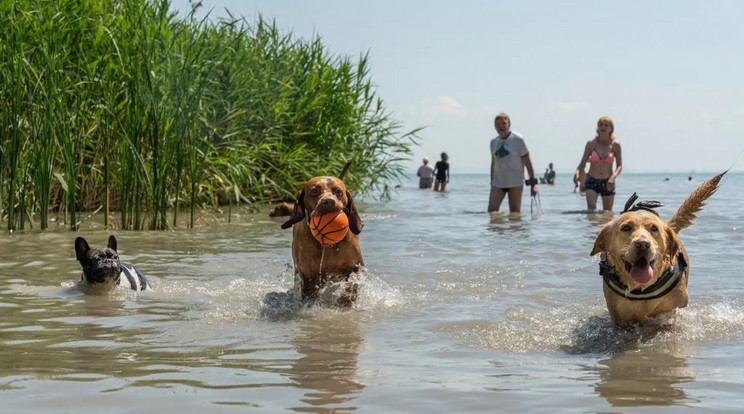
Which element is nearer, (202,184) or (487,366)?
(487,366)

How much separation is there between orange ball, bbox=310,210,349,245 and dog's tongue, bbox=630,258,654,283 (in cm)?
204

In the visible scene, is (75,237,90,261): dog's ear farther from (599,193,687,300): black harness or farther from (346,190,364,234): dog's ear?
(599,193,687,300): black harness

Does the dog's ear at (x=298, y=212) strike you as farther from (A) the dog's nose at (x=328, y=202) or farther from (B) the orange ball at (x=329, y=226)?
(A) the dog's nose at (x=328, y=202)

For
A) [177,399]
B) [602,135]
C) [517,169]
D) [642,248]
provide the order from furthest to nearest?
[517,169]
[602,135]
[642,248]
[177,399]

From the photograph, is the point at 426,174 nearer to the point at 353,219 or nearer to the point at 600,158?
the point at 600,158

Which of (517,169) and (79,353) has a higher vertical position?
(517,169)

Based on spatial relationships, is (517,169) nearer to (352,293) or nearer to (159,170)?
(159,170)

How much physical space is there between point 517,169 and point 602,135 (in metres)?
1.40

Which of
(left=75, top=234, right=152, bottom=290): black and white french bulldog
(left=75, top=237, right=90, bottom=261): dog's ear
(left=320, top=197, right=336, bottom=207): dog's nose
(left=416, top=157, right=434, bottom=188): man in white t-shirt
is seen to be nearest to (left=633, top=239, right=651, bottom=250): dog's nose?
(left=320, top=197, right=336, bottom=207): dog's nose

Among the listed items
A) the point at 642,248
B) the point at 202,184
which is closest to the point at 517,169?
the point at 202,184

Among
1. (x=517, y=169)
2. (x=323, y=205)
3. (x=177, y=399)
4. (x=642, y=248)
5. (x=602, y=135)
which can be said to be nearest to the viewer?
(x=177, y=399)

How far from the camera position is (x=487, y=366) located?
4.53m

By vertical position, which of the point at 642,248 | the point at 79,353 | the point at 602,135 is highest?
→ the point at 602,135

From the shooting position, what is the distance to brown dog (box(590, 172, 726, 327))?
5.01m
